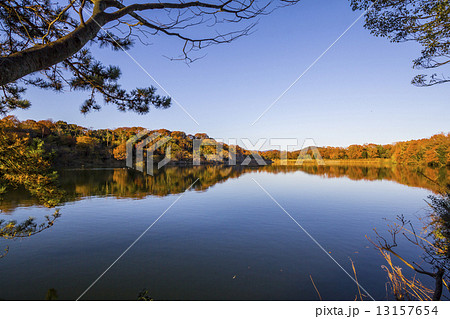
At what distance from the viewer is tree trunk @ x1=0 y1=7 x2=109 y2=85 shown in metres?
2.30

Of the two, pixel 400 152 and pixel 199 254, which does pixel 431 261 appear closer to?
pixel 199 254

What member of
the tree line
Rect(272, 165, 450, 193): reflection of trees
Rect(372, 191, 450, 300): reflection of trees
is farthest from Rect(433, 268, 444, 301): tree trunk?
the tree line

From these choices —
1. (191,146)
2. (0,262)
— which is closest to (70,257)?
(0,262)

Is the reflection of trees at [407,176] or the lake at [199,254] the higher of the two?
the reflection of trees at [407,176]

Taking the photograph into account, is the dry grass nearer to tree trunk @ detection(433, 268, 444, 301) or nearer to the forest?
tree trunk @ detection(433, 268, 444, 301)

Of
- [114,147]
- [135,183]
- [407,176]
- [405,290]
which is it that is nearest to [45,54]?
[405,290]

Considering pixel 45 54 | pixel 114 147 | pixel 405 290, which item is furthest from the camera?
pixel 114 147

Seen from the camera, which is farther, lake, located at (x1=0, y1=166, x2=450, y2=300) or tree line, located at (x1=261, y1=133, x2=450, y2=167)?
tree line, located at (x1=261, y1=133, x2=450, y2=167)

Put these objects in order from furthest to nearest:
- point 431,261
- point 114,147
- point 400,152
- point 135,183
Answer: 1. point 400,152
2. point 114,147
3. point 135,183
4. point 431,261

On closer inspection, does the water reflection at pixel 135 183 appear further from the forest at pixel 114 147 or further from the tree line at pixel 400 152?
the tree line at pixel 400 152

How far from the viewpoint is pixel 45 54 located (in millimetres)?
2555

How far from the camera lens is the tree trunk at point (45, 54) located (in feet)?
7.54

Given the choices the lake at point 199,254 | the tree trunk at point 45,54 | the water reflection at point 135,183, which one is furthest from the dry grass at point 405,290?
the tree trunk at point 45,54

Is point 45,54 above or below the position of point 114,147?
below
